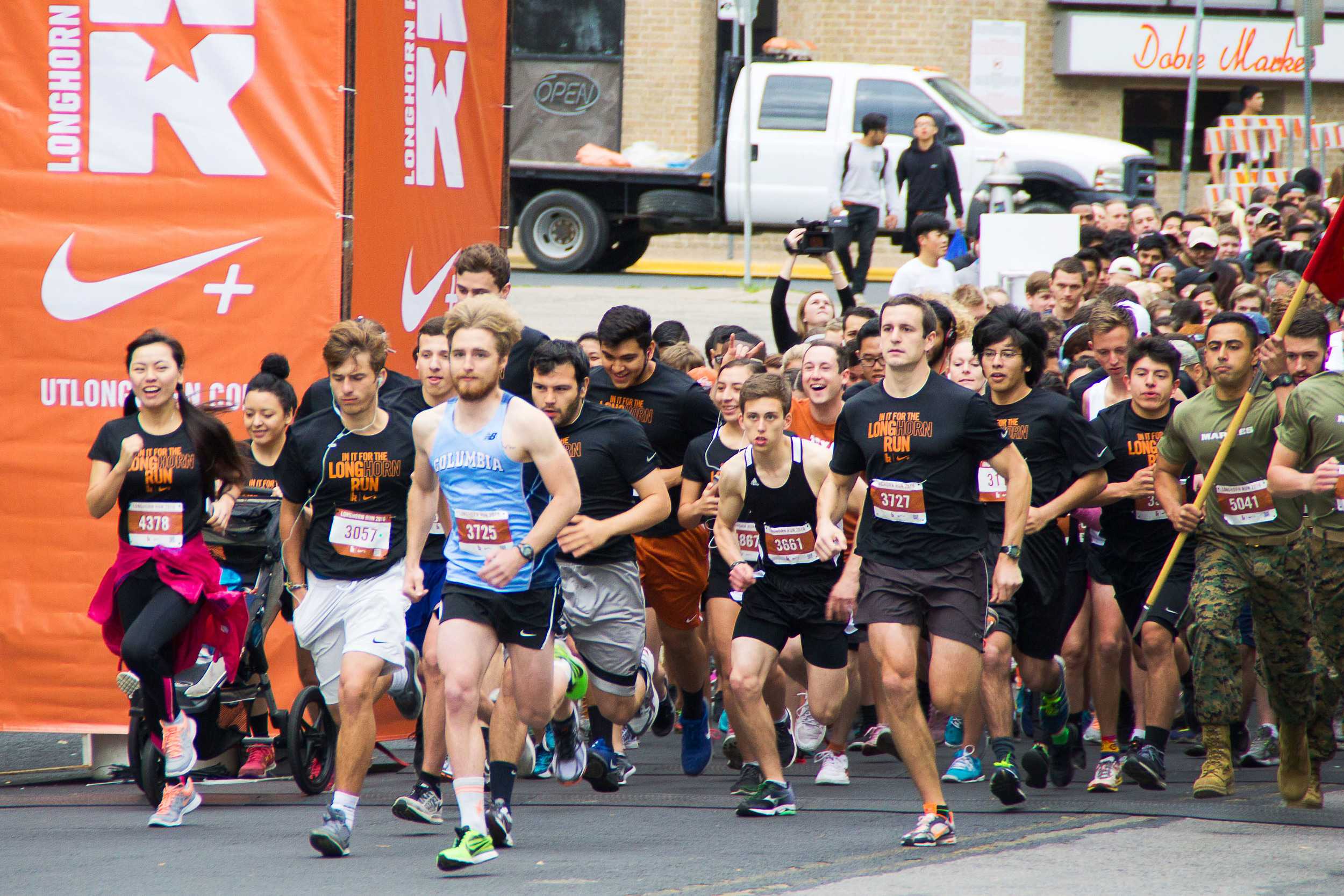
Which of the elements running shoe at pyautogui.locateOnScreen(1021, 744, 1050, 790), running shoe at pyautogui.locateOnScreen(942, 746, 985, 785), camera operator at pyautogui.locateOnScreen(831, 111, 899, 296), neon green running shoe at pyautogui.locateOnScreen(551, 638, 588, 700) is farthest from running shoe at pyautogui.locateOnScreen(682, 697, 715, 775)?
camera operator at pyautogui.locateOnScreen(831, 111, 899, 296)

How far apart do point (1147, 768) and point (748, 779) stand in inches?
67.1

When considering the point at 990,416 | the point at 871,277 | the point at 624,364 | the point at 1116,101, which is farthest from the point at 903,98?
the point at 990,416

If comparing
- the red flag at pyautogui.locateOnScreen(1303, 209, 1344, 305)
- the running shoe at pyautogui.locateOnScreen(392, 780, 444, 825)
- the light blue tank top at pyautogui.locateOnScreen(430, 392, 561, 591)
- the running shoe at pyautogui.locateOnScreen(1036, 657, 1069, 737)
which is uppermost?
the red flag at pyautogui.locateOnScreen(1303, 209, 1344, 305)

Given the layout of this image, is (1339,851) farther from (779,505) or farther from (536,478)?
(536,478)

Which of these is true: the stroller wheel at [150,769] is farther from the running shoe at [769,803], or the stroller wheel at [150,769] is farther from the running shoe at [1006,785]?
the running shoe at [1006,785]

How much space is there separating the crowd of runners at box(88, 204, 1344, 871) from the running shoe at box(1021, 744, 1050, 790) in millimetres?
17

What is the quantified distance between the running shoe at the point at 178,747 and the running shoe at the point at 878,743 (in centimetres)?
344

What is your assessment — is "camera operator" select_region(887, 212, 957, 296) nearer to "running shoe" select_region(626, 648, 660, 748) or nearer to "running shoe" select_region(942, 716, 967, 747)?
"running shoe" select_region(942, 716, 967, 747)

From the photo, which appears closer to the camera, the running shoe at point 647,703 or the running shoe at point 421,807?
the running shoe at point 421,807

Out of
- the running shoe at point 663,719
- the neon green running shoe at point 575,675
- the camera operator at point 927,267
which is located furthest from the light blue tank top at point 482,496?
the camera operator at point 927,267

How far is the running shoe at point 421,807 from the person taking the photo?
697 centimetres

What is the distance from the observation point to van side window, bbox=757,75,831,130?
22.1 meters

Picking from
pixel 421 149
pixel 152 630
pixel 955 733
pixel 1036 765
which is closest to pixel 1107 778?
pixel 1036 765

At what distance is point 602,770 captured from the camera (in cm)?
820
